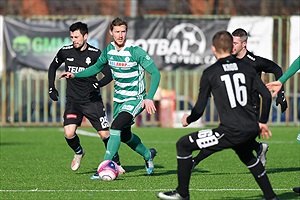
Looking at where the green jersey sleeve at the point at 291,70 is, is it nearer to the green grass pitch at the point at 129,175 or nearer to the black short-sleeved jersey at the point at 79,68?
the green grass pitch at the point at 129,175

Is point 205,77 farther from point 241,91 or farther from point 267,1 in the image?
point 267,1

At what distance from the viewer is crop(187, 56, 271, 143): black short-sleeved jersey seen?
791 centimetres

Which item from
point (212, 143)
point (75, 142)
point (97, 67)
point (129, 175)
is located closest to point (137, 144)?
point (129, 175)

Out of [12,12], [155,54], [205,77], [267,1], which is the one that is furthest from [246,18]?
[205,77]

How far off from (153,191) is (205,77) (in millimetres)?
1923

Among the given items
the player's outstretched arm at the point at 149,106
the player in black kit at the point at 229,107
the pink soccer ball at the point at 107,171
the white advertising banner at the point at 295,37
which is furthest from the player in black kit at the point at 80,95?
the white advertising banner at the point at 295,37

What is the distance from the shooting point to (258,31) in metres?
22.7

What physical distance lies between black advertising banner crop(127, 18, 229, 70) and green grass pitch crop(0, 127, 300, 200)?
5.62 meters

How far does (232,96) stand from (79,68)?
4.03 meters

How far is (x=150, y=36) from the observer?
23.0 metres

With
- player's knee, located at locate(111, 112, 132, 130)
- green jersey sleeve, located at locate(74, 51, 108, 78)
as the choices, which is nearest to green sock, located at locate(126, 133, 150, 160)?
player's knee, located at locate(111, 112, 132, 130)

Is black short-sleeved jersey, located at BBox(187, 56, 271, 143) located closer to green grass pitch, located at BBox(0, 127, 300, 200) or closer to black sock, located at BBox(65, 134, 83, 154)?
green grass pitch, located at BBox(0, 127, 300, 200)

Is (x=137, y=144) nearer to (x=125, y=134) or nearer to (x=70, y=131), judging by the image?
(x=125, y=134)

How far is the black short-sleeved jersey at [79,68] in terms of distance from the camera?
11.5 meters
